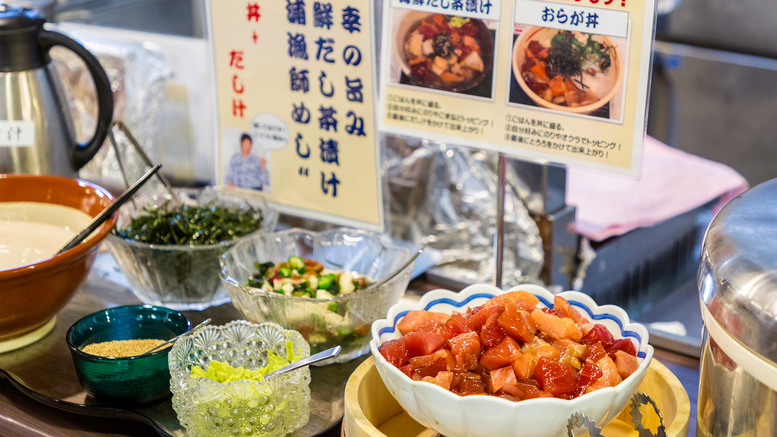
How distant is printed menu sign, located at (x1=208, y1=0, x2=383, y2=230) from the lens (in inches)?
45.3

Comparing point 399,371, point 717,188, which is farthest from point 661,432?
point 717,188

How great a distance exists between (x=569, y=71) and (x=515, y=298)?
31 cm

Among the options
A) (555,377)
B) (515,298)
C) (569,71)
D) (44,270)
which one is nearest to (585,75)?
(569,71)

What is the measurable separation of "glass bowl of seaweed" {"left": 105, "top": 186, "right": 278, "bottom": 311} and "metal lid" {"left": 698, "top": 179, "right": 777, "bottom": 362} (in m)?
0.70

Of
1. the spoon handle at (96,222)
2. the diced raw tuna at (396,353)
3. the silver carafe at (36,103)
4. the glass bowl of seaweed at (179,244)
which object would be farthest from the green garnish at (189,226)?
the diced raw tuna at (396,353)

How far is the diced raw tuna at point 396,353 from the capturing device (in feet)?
2.43

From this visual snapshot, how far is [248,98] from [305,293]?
1.42 ft

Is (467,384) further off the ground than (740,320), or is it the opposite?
(740,320)

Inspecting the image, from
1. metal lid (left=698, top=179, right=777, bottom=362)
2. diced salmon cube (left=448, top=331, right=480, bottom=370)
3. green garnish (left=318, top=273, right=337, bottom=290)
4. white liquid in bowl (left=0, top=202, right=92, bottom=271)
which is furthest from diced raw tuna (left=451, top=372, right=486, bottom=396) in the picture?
white liquid in bowl (left=0, top=202, right=92, bottom=271)

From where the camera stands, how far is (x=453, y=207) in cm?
151

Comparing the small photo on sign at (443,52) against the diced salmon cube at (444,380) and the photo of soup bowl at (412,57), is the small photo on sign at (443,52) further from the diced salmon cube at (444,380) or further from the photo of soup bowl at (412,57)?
the diced salmon cube at (444,380)

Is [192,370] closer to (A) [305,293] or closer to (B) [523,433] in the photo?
(A) [305,293]

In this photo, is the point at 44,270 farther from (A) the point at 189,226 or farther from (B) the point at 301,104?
(B) the point at 301,104

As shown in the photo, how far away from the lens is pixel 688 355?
39.0 inches
